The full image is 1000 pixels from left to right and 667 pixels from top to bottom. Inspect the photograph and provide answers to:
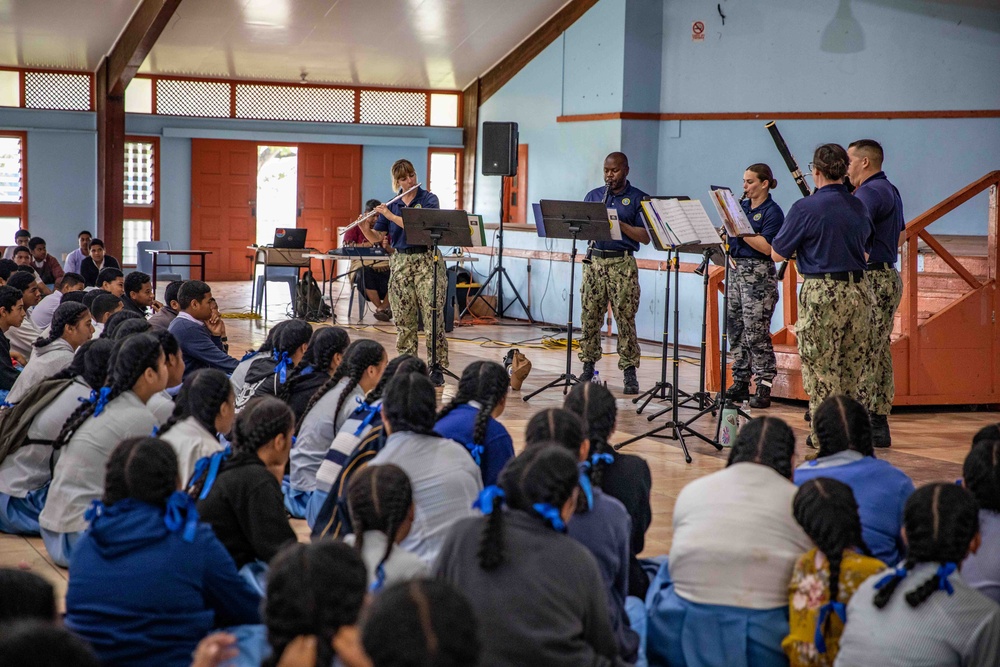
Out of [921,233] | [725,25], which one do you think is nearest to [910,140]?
[725,25]

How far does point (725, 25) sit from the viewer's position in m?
10.9

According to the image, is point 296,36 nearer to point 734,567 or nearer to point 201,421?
point 201,421

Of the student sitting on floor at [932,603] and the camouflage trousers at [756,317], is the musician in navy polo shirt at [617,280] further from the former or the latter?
the student sitting on floor at [932,603]

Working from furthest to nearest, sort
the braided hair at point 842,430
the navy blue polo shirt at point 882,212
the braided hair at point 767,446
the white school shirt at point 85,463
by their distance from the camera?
the navy blue polo shirt at point 882,212
the white school shirt at point 85,463
the braided hair at point 842,430
the braided hair at point 767,446

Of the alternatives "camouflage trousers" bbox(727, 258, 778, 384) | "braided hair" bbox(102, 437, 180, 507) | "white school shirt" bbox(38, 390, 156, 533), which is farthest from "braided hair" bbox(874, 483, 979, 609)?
"camouflage trousers" bbox(727, 258, 778, 384)

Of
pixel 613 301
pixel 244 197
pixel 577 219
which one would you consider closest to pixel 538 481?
pixel 577 219

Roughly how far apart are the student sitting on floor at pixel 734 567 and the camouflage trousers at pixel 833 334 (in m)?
2.58

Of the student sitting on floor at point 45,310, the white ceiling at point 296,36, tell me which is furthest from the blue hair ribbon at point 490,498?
the white ceiling at point 296,36

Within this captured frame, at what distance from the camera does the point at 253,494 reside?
2.86 metres

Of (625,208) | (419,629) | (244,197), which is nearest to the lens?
A: (419,629)

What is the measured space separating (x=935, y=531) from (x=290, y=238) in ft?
30.1

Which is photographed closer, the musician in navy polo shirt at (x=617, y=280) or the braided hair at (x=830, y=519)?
the braided hair at (x=830, y=519)

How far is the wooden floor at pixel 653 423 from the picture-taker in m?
4.29

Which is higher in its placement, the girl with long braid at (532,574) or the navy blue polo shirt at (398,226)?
the navy blue polo shirt at (398,226)
